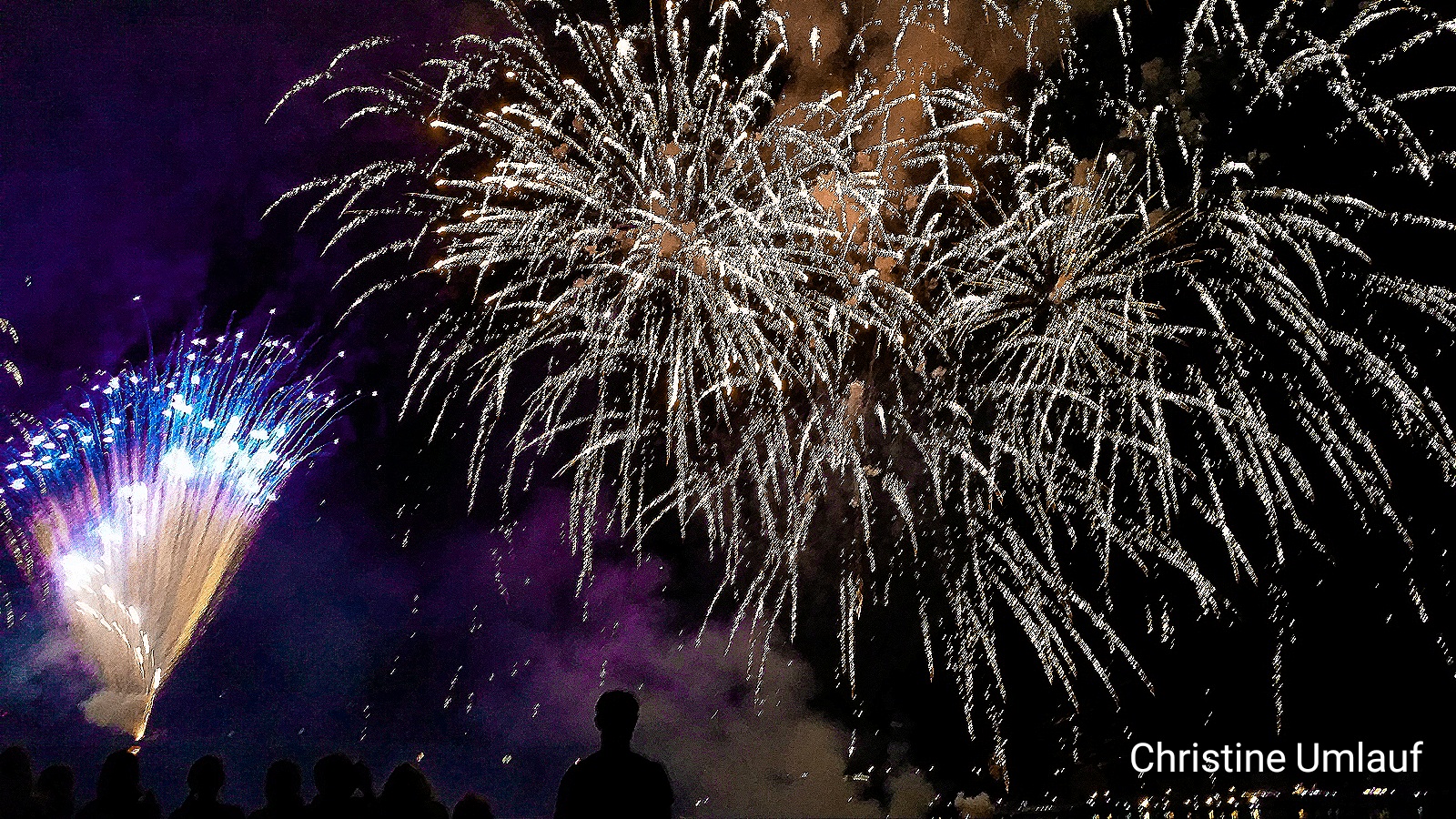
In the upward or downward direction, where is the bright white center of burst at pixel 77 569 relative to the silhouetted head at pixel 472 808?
upward

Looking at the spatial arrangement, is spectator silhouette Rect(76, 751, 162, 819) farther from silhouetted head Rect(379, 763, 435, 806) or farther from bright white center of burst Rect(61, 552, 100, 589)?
bright white center of burst Rect(61, 552, 100, 589)

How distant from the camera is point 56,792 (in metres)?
5.81

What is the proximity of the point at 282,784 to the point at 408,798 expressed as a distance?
72 cm

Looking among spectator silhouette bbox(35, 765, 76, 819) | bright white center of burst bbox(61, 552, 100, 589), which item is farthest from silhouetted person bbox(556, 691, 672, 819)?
bright white center of burst bbox(61, 552, 100, 589)

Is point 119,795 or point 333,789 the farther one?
point 119,795

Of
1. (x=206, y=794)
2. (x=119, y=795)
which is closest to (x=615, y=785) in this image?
(x=206, y=794)

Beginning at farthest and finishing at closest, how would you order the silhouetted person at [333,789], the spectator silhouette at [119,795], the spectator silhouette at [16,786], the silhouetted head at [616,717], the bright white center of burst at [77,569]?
1. the bright white center of burst at [77,569]
2. the spectator silhouette at [16,786]
3. the spectator silhouette at [119,795]
4. the silhouetted person at [333,789]
5. the silhouetted head at [616,717]

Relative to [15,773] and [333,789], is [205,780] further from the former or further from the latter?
[15,773]

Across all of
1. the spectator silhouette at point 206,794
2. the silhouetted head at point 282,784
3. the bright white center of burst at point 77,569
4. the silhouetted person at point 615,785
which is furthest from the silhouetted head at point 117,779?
the bright white center of burst at point 77,569

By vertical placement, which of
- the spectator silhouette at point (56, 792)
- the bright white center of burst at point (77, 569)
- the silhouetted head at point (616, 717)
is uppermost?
the bright white center of burst at point (77, 569)

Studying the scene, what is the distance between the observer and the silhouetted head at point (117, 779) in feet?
17.2

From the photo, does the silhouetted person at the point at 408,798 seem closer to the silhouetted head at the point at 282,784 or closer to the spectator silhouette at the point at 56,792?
the silhouetted head at the point at 282,784

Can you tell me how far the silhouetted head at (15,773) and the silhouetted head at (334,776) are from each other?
83.9 inches

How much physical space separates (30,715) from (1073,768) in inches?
1057
